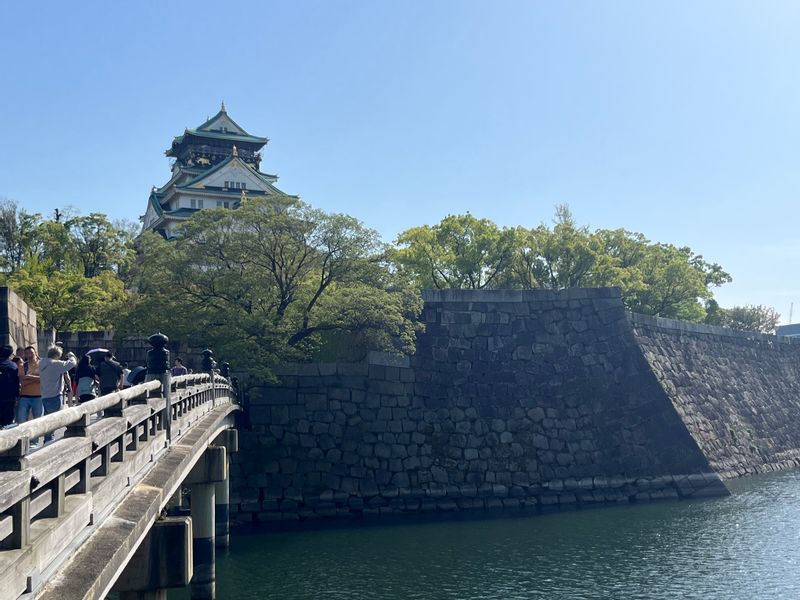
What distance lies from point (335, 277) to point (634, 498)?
10.4 metres

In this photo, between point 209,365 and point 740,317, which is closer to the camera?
point 209,365

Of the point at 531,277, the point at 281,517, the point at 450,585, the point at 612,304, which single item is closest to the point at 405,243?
the point at 531,277

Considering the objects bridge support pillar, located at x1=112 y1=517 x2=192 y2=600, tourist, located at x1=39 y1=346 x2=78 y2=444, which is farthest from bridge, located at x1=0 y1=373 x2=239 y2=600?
tourist, located at x1=39 y1=346 x2=78 y2=444

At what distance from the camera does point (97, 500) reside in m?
4.81

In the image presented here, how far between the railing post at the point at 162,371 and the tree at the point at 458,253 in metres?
22.0

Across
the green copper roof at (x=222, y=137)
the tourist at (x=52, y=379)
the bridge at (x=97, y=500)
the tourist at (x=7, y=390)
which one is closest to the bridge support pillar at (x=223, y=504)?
the bridge at (x=97, y=500)

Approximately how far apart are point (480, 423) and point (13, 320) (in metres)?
13.8

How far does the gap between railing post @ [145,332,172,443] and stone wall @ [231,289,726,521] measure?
474 inches

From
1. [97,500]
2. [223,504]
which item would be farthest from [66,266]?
[97,500]

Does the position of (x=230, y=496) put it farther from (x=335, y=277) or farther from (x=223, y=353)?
(x=335, y=277)

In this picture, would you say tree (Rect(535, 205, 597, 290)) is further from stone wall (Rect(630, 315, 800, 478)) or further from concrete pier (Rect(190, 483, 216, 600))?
concrete pier (Rect(190, 483, 216, 600))

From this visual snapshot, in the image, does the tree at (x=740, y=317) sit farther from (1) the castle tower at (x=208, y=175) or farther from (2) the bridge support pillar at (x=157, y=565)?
(2) the bridge support pillar at (x=157, y=565)

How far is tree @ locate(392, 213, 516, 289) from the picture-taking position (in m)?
30.8

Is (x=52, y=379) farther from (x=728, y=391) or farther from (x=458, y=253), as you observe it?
(x=728, y=391)
